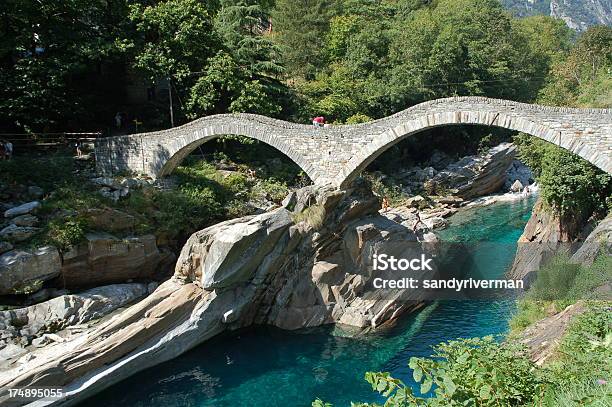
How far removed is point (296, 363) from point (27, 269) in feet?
27.1

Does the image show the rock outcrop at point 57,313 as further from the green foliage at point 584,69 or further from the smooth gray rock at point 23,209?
the green foliage at point 584,69

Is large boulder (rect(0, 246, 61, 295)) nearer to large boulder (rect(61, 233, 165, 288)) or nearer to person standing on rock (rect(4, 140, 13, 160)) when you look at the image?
large boulder (rect(61, 233, 165, 288))

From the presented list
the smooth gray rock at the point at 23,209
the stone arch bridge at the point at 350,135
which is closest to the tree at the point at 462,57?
the stone arch bridge at the point at 350,135

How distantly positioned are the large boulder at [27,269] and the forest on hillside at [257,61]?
358 inches

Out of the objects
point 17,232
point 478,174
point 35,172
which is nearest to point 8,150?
point 35,172

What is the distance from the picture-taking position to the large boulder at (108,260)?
15000 mm

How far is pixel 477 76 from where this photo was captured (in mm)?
33969

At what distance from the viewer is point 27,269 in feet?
45.9

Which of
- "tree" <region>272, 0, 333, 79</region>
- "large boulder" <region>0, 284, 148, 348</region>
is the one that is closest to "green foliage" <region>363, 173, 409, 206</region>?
"tree" <region>272, 0, 333, 79</region>

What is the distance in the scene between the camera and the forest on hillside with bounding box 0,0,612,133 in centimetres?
2161

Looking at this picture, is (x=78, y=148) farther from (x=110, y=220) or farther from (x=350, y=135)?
(x=350, y=135)

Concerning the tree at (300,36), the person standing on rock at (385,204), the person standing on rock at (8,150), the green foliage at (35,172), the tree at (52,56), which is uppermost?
the tree at (300,36)

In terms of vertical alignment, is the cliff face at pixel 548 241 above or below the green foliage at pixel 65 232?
below

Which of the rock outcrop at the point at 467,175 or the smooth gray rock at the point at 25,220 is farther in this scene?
the rock outcrop at the point at 467,175
